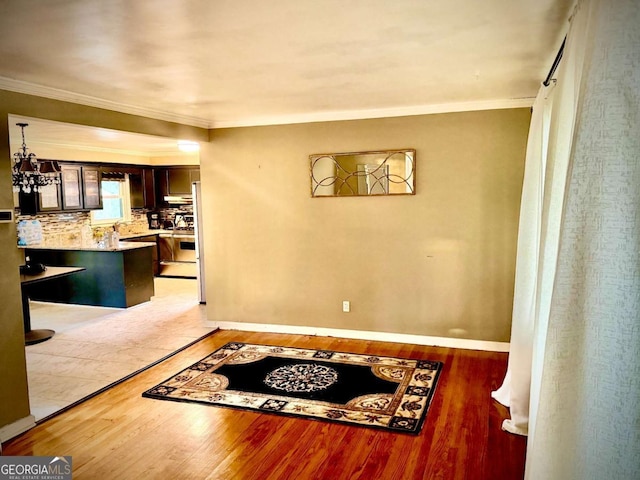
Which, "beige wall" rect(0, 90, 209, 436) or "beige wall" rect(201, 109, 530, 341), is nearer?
"beige wall" rect(0, 90, 209, 436)

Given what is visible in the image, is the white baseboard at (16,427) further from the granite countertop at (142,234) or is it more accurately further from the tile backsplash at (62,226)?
the granite countertop at (142,234)

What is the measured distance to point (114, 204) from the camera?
960cm

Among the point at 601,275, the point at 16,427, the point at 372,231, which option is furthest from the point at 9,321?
the point at 601,275

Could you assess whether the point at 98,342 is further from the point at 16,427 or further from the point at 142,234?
the point at 142,234

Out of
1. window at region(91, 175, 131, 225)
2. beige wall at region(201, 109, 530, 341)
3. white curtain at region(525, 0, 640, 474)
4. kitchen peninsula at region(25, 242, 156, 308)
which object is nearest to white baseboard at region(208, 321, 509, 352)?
beige wall at region(201, 109, 530, 341)

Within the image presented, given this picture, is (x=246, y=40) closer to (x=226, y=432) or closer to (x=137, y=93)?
(x=137, y=93)

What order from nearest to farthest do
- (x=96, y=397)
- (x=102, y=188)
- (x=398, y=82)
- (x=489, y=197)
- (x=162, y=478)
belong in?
(x=162, y=478) < (x=398, y=82) < (x=96, y=397) < (x=489, y=197) < (x=102, y=188)

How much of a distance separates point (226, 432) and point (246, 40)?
2.56 meters

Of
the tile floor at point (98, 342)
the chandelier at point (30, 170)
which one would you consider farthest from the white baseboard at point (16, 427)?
the chandelier at point (30, 170)

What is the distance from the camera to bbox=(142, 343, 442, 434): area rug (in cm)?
375

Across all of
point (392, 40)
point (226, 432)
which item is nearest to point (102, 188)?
point (226, 432)

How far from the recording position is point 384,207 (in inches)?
210

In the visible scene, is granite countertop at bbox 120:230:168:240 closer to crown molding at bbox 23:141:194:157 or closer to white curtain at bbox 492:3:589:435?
crown molding at bbox 23:141:194:157

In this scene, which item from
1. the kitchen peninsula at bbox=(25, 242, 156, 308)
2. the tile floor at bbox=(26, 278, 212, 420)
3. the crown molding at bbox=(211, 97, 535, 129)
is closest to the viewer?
the tile floor at bbox=(26, 278, 212, 420)
